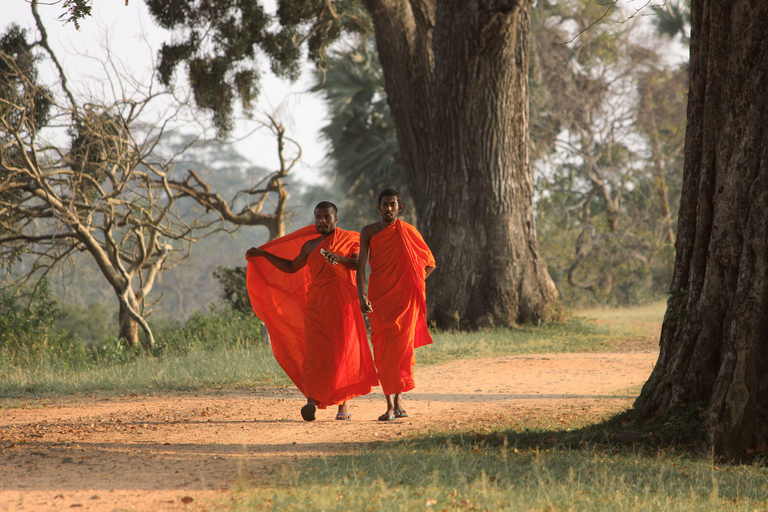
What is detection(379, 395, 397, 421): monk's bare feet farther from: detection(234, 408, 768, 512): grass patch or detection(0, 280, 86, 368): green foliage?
detection(0, 280, 86, 368): green foliage

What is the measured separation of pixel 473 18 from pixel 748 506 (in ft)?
29.7

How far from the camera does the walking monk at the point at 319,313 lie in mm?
5184

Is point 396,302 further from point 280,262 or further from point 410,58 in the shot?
point 410,58

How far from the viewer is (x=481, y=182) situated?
11.2 metres

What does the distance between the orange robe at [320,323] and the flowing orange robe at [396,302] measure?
201mm

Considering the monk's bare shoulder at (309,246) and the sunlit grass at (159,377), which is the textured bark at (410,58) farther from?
the monk's bare shoulder at (309,246)

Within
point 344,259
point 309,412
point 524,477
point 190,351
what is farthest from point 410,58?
point 524,477

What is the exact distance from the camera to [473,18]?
1077 cm

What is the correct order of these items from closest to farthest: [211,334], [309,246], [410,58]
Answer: [309,246], [211,334], [410,58]

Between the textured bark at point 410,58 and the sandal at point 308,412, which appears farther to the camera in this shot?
the textured bark at point 410,58

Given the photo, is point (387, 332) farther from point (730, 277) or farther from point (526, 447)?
point (730, 277)

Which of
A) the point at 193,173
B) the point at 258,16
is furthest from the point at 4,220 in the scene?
the point at 258,16

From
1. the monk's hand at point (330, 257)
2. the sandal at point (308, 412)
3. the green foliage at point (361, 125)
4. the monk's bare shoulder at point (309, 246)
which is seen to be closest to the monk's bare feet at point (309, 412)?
the sandal at point (308, 412)

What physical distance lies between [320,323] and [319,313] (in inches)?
3.1
